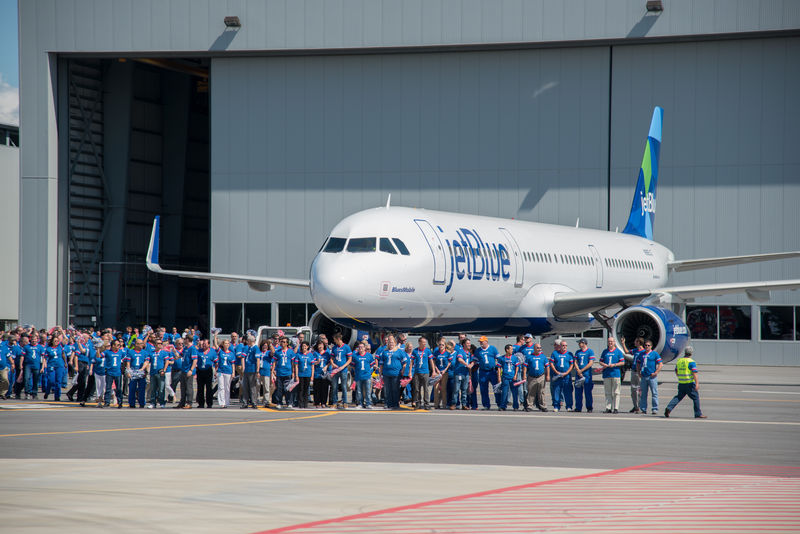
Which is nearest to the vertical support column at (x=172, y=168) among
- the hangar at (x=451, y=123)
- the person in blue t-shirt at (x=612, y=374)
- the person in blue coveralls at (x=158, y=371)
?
the hangar at (x=451, y=123)

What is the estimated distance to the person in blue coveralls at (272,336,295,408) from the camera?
21.3m

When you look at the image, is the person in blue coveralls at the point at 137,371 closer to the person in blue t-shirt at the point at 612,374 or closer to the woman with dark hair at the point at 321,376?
the woman with dark hair at the point at 321,376

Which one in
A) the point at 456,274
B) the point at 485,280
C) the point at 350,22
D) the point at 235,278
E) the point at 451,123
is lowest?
the point at 235,278

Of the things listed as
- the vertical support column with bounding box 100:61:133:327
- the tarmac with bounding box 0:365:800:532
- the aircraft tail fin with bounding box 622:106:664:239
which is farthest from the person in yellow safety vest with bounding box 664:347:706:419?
the vertical support column with bounding box 100:61:133:327

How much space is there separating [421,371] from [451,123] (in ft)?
66.9

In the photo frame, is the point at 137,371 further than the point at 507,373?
Yes

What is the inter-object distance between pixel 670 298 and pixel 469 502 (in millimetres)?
22391

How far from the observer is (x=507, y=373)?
834 inches

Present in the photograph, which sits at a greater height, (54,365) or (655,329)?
(655,329)

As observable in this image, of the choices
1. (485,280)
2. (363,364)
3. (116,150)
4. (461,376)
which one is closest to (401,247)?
(363,364)

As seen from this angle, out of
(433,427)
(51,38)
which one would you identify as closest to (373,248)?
(433,427)

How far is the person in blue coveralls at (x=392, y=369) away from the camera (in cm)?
2095

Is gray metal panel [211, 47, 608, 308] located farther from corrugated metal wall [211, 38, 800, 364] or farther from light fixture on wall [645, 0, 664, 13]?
light fixture on wall [645, 0, 664, 13]

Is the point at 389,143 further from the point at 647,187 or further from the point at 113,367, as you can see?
the point at 113,367
